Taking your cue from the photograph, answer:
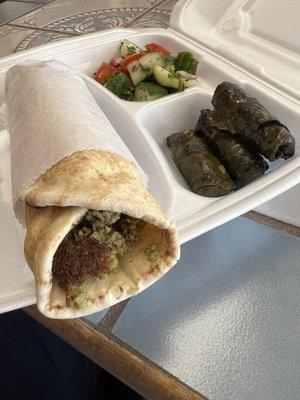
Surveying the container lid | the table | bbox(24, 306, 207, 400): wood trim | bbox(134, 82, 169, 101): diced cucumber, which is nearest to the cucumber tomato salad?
bbox(134, 82, 169, 101): diced cucumber

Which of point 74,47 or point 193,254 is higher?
point 74,47

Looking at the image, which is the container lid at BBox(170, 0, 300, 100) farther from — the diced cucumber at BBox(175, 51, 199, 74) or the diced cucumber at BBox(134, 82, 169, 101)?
the diced cucumber at BBox(134, 82, 169, 101)

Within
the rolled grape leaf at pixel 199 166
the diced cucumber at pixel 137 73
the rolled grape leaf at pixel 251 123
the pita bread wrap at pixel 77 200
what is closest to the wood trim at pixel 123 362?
the pita bread wrap at pixel 77 200

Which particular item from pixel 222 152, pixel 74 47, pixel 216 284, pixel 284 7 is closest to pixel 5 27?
pixel 74 47

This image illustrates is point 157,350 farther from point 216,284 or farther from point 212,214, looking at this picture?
point 212,214

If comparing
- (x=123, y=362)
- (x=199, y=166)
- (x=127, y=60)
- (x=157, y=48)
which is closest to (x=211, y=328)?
(x=123, y=362)
